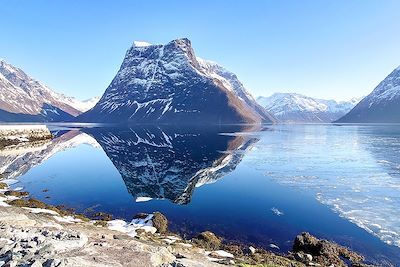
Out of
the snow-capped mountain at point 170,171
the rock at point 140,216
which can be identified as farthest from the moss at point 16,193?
the rock at point 140,216

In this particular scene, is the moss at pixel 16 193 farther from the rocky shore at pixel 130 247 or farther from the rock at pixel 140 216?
the rock at pixel 140 216

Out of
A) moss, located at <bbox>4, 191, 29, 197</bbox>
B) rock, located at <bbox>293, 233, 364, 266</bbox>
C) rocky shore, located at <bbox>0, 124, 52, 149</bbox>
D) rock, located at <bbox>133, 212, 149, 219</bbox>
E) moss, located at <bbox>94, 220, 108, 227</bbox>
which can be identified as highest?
rocky shore, located at <bbox>0, 124, 52, 149</bbox>

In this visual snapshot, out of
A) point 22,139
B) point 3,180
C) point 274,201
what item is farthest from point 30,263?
point 22,139

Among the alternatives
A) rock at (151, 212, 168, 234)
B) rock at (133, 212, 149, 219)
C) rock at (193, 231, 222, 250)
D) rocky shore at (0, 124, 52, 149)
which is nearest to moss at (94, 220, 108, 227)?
rock at (133, 212, 149, 219)

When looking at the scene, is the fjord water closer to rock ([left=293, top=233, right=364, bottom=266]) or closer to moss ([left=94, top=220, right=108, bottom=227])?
rock ([left=293, top=233, right=364, bottom=266])

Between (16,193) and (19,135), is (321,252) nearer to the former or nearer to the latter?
(16,193)

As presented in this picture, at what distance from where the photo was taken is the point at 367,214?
3059 cm

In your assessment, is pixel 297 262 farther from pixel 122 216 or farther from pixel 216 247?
pixel 122 216

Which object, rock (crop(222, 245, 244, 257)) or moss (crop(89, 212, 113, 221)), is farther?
moss (crop(89, 212, 113, 221))

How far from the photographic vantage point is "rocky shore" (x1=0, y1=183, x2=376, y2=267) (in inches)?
607

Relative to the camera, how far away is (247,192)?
41781mm

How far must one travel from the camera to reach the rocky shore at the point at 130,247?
50.6 feet

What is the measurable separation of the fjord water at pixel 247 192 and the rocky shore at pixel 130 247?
199cm

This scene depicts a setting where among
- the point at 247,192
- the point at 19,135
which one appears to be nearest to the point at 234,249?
the point at 247,192
